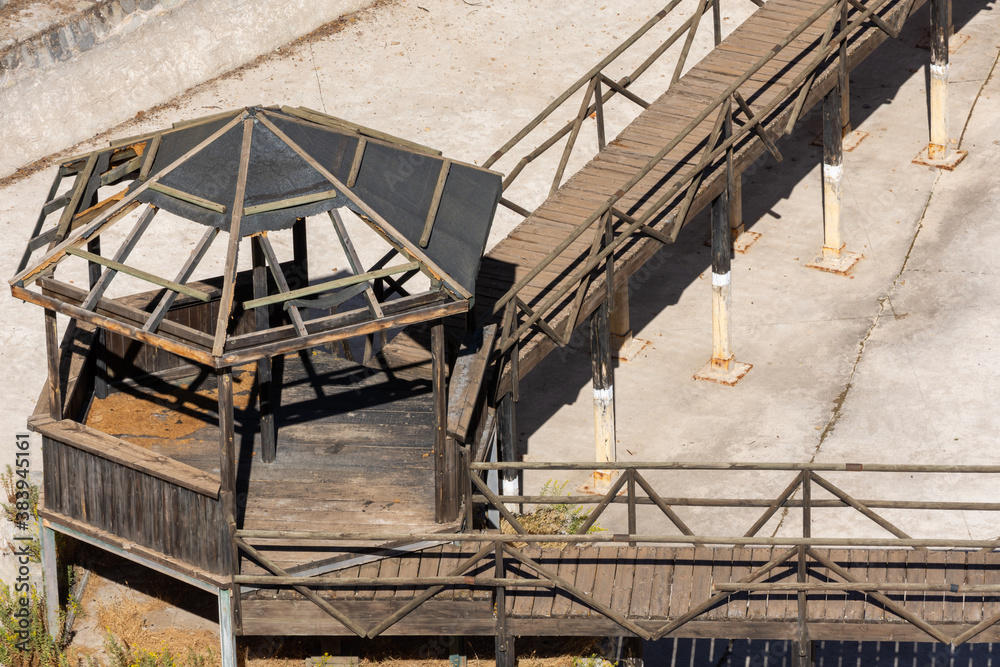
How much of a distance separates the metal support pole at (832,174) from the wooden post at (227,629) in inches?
561

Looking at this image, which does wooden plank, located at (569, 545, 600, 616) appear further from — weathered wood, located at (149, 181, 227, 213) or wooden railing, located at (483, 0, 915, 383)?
weathered wood, located at (149, 181, 227, 213)

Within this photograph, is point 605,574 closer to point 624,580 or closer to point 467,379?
point 624,580

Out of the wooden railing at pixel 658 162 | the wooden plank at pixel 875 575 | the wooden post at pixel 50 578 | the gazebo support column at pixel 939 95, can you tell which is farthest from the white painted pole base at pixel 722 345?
the wooden post at pixel 50 578

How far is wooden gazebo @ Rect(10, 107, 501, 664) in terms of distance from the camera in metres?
19.2

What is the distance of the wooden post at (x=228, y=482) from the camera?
18.9m

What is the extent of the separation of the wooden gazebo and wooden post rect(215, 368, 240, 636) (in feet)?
0.07

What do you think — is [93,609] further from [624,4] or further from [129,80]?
[624,4]

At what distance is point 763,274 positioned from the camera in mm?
31766

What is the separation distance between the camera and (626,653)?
22.9 metres

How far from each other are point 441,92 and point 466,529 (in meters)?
16.8

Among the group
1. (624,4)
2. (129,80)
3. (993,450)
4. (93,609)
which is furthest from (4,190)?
(993,450)

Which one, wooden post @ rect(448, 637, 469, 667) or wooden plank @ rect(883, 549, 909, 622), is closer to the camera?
wooden plank @ rect(883, 549, 909, 622)

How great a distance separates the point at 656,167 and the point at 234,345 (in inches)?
395

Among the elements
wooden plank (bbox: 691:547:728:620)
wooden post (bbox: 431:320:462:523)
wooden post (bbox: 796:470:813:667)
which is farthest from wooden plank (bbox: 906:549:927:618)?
wooden post (bbox: 431:320:462:523)
